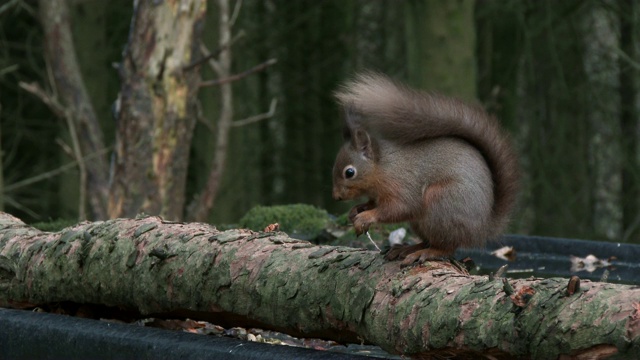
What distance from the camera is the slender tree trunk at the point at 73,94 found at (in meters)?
6.77

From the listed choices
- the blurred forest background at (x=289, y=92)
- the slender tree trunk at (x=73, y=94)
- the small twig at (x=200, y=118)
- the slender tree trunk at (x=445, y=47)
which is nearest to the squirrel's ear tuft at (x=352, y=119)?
the blurred forest background at (x=289, y=92)

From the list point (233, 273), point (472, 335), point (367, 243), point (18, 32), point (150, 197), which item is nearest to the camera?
point (472, 335)

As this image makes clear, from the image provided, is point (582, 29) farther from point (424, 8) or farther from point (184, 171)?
point (184, 171)

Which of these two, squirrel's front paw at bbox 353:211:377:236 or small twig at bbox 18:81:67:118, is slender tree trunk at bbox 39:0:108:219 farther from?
squirrel's front paw at bbox 353:211:377:236

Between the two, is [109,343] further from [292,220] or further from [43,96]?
[43,96]

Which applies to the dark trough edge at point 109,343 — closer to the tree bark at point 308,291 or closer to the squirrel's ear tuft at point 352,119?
the tree bark at point 308,291

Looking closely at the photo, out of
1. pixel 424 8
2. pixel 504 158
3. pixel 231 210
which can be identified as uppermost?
pixel 424 8

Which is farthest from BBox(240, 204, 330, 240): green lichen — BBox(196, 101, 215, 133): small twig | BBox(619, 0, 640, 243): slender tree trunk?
BBox(619, 0, 640, 243): slender tree trunk

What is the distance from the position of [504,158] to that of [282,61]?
10.8m

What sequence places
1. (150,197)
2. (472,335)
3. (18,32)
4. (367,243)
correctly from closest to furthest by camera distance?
(472,335), (367,243), (150,197), (18,32)

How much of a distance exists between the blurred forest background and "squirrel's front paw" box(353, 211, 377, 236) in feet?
10.2

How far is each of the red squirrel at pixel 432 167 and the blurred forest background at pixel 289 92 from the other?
299 cm

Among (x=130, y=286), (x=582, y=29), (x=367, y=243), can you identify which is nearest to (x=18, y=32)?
(x=582, y=29)

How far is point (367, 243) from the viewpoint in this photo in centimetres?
417
